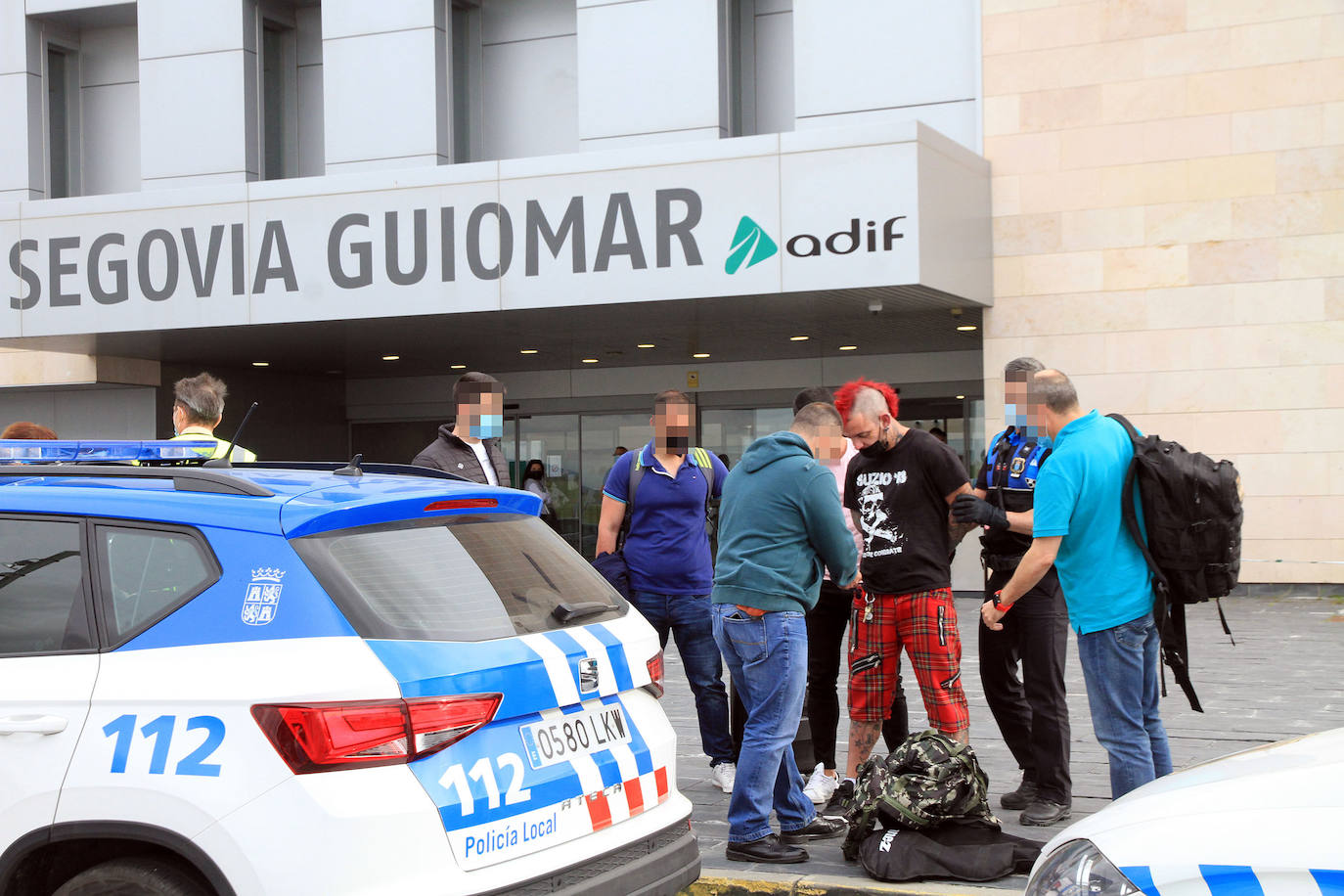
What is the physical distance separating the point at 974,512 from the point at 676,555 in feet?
4.70

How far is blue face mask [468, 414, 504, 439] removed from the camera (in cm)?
633

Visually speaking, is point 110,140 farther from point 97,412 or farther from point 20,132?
point 97,412

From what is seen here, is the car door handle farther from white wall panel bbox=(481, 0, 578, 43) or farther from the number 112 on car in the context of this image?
white wall panel bbox=(481, 0, 578, 43)

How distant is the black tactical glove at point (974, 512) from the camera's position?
5289 millimetres

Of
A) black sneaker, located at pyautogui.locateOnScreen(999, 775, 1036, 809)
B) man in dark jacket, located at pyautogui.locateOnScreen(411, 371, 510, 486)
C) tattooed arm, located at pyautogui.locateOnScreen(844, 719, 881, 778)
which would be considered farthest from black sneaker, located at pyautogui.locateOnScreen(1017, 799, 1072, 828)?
man in dark jacket, located at pyautogui.locateOnScreen(411, 371, 510, 486)

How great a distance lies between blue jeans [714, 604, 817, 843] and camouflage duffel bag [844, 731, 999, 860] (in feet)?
1.12

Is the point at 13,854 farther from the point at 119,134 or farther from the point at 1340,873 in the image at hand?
the point at 119,134

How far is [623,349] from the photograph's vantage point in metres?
18.1

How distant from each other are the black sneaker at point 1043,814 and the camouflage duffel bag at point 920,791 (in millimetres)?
499

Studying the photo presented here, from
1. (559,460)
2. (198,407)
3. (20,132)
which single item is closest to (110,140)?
(20,132)

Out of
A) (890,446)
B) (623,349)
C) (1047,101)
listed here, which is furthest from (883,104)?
(890,446)

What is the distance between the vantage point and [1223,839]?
2.61 m

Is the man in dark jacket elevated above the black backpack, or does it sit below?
above

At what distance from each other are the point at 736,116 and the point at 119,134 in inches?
365
